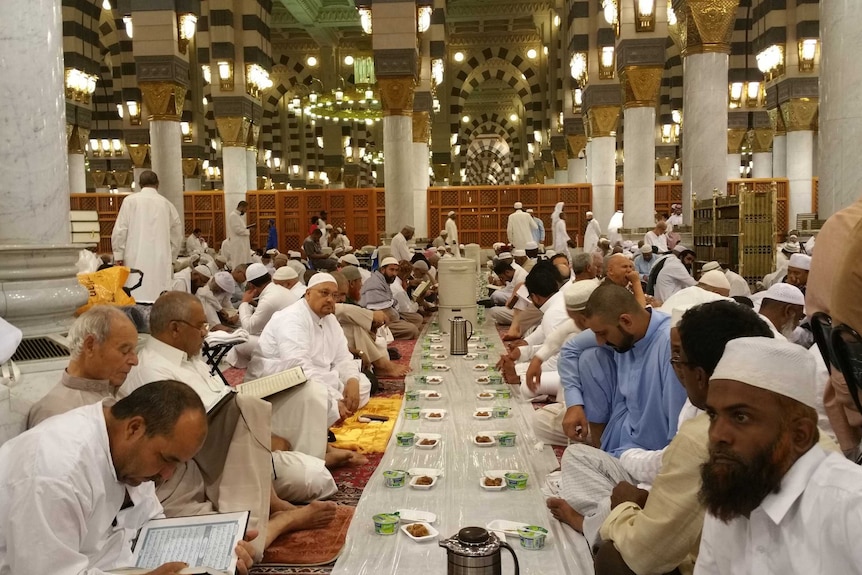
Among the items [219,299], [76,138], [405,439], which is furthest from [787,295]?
[76,138]

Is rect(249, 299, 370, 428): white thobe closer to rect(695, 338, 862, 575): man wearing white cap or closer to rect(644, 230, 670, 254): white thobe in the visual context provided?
rect(695, 338, 862, 575): man wearing white cap

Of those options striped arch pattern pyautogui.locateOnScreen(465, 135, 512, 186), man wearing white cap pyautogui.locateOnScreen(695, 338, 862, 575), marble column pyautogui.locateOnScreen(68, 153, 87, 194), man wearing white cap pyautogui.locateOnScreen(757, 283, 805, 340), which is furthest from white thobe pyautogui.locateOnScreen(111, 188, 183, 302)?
striped arch pattern pyautogui.locateOnScreen(465, 135, 512, 186)

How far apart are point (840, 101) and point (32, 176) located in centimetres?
521

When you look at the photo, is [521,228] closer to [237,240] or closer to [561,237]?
[561,237]

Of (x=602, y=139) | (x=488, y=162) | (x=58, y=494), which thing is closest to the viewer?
(x=58, y=494)

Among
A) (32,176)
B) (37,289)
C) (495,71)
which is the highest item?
(495,71)

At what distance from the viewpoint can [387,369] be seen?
606 cm

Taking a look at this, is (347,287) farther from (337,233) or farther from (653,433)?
(337,233)

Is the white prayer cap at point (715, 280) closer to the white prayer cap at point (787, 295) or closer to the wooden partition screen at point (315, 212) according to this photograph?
the white prayer cap at point (787, 295)

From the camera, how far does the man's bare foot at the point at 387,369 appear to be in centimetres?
606

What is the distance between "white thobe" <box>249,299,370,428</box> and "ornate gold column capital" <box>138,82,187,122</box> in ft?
28.8

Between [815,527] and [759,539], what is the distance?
0.14 metres

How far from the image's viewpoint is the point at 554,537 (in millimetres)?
2963

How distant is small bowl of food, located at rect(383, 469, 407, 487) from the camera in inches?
138
